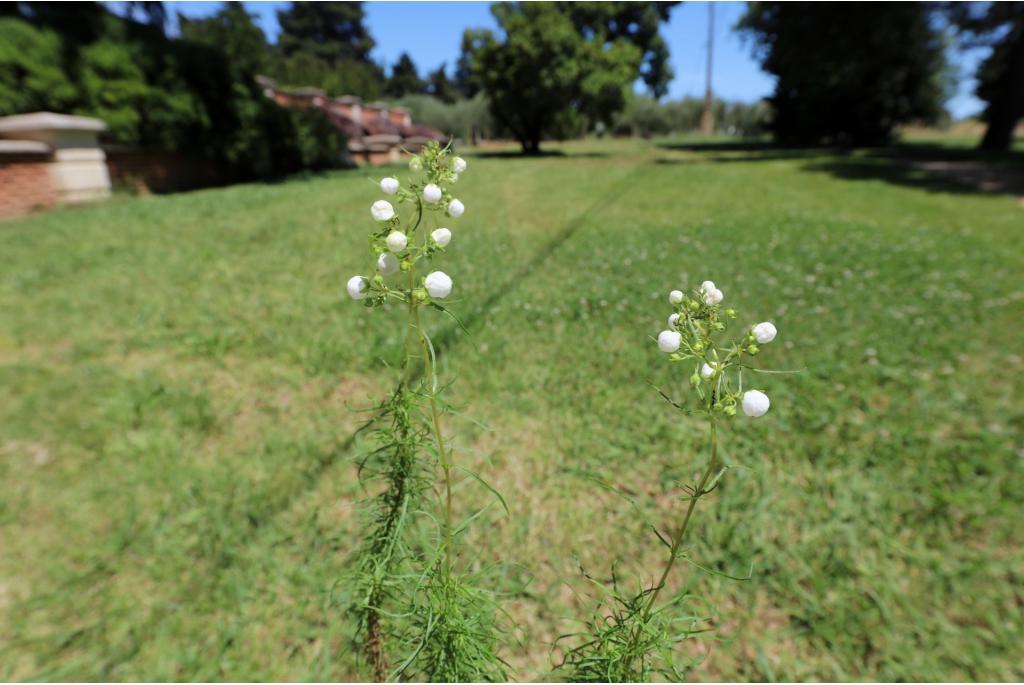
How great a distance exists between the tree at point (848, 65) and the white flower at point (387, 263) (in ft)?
63.2

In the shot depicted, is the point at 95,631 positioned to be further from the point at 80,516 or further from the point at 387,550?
the point at 387,550

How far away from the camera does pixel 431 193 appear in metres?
0.90

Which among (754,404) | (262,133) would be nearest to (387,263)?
(754,404)

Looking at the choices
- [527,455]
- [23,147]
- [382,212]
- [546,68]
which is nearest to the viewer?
[382,212]

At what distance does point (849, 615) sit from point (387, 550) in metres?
1.95

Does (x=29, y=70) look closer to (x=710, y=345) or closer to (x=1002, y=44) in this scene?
(x=710, y=345)

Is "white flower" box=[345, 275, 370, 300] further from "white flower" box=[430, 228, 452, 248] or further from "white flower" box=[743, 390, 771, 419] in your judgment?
"white flower" box=[743, 390, 771, 419]

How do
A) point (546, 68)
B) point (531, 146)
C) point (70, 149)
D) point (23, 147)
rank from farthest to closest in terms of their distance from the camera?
1. point (531, 146)
2. point (546, 68)
3. point (70, 149)
4. point (23, 147)

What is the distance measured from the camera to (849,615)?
78.9 inches

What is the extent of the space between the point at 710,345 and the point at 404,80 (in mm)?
73310

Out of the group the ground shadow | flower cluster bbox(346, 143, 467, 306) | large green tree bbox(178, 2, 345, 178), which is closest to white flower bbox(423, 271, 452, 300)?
flower cluster bbox(346, 143, 467, 306)

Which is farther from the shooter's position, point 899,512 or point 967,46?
point 967,46

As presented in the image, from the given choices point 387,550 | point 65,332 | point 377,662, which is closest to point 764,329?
point 387,550

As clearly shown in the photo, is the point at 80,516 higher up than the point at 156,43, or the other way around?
the point at 156,43
